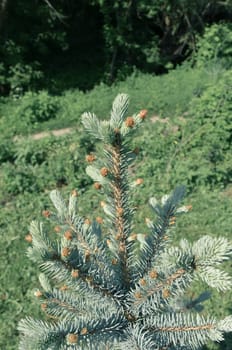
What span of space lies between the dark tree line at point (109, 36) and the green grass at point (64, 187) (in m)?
2.90

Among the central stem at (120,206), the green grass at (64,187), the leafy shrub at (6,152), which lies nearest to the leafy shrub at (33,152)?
the green grass at (64,187)

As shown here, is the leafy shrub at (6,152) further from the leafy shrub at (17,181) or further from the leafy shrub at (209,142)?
the leafy shrub at (209,142)

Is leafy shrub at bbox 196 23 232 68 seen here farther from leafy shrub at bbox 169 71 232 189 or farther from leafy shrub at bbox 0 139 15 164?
leafy shrub at bbox 0 139 15 164

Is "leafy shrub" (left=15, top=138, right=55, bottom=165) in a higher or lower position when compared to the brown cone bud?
lower

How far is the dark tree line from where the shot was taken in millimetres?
13875

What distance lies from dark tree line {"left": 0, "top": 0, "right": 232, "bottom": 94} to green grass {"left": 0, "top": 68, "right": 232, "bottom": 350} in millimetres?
2900

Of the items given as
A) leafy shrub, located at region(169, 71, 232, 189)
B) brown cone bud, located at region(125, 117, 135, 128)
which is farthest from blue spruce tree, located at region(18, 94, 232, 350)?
leafy shrub, located at region(169, 71, 232, 189)

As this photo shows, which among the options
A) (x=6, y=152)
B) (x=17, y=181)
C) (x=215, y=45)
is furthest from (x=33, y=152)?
(x=215, y=45)

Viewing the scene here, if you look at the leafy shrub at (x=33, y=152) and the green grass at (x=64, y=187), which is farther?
the leafy shrub at (x=33, y=152)

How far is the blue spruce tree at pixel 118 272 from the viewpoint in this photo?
2051 mm

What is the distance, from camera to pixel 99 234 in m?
2.80

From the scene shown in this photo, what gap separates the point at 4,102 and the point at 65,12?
5636 mm

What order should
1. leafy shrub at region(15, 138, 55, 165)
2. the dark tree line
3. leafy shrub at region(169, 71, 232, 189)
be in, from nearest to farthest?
leafy shrub at region(169, 71, 232, 189)
leafy shrub at region(15, 138, 55, 165)
the dark tree line

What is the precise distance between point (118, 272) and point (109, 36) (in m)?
13.1
